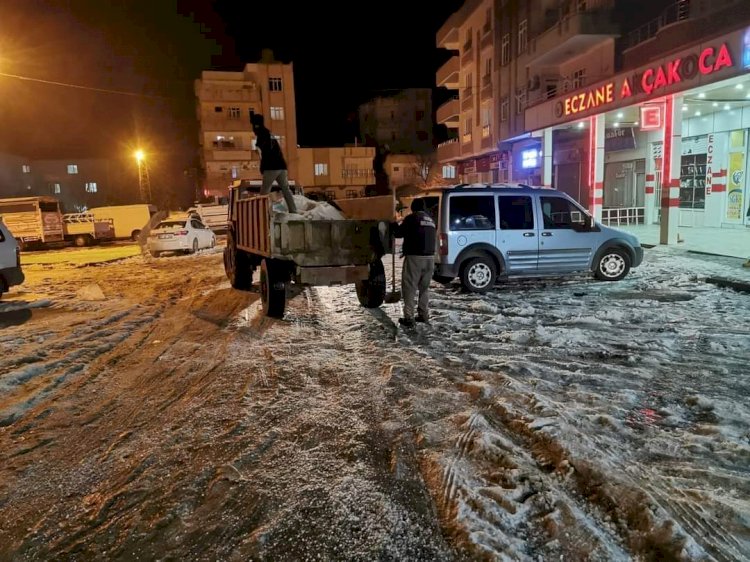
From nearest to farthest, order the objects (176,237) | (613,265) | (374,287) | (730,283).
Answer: (374,287) < (730,283) < (613,265) < (176,237)

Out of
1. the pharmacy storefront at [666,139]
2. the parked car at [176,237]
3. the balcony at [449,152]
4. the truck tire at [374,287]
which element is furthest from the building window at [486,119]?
the truck tire at [374,287]

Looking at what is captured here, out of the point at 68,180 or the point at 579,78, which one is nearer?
the point at 579,78

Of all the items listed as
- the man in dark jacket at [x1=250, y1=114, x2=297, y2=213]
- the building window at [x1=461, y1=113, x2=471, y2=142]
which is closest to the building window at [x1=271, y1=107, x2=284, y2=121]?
the building window at [x1=461, y1=113, x2=471, y2=142]

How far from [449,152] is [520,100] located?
12456mm

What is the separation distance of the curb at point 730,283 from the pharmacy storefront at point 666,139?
18.1 ft

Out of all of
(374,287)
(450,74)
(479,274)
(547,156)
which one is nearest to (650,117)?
(547,156)

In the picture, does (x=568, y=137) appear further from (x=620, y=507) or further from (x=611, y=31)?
(x=620, y=507)

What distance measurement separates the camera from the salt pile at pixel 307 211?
28.6 ft

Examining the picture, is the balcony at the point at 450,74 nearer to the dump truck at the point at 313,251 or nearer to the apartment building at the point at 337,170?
the apartment building at the point at 337,170

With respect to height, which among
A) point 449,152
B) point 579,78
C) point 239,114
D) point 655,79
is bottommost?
point 655,79

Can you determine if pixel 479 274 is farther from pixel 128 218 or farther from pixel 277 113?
pixel 277 113

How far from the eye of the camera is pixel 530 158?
28469 millimetres

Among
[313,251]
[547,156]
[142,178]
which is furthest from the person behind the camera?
[142,178]

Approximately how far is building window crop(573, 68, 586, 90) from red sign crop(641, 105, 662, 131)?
1029 centimetres
